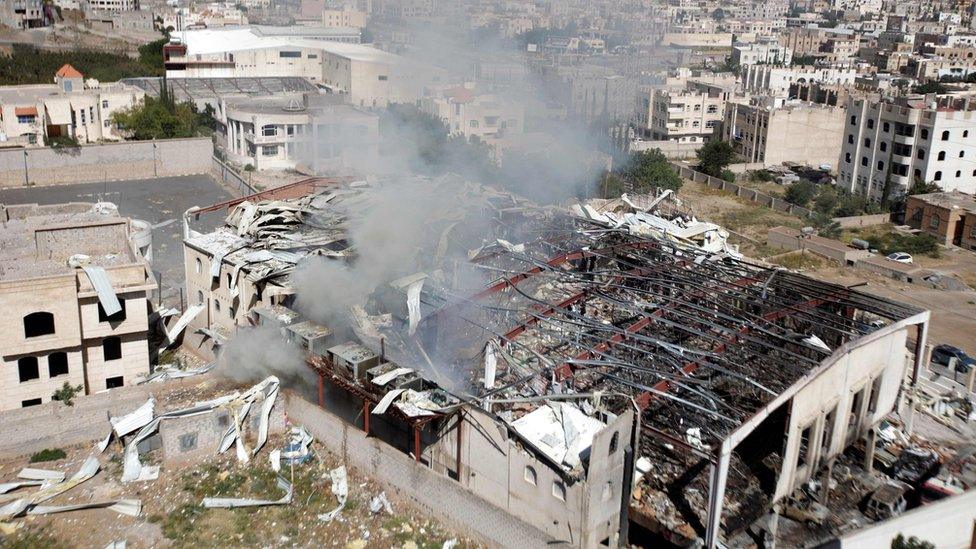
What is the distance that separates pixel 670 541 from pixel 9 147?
18.3 metres

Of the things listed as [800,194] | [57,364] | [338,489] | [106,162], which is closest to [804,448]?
[338,489]

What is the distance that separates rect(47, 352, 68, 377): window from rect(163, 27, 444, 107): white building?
14.5 meters

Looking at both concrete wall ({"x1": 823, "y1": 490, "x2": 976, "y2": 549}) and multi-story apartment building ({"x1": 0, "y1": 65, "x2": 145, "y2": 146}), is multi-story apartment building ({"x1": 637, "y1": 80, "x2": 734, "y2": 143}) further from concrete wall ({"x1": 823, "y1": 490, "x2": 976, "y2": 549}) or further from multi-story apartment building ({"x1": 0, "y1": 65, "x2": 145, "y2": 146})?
concrete wall ({"x1": 823, "y1": 490, "x2": 976, "y2": 549})

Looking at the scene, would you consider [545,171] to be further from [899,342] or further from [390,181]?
[899,342]

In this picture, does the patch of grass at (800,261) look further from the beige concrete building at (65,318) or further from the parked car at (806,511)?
the beige concrete building at (65,318)

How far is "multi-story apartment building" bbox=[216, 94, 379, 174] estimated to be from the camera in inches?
774

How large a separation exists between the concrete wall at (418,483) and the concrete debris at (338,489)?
0.16 metres

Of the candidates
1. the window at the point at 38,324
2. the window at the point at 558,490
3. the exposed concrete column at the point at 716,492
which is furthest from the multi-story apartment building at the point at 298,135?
the exposed concrete column at the point at 716,492

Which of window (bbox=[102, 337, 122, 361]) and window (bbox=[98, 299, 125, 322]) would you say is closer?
window (bbox=[98, 299, 125, 322])

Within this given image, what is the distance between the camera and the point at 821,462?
25.1 ft

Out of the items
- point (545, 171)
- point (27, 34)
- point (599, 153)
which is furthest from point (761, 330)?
point (27, 34)

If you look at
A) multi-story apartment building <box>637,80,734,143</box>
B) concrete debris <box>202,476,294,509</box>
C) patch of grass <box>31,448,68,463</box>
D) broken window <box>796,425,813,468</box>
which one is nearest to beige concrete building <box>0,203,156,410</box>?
patch of grass <box>31,448,68,463</box>

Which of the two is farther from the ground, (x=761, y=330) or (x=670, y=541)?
(x=761, y=330)

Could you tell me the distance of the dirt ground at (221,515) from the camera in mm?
6973
